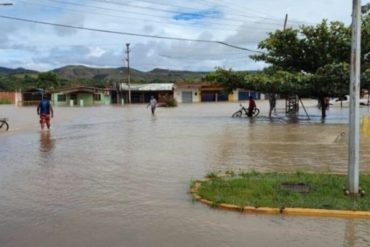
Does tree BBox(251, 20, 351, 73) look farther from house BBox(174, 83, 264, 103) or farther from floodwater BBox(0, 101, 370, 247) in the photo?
house BBox(174, 83, 264, 103)

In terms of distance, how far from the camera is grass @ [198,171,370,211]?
842 cm

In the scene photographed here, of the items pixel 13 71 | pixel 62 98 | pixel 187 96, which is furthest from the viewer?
pixel 13 71

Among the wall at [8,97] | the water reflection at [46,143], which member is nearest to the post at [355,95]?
the water reflection at [46,143]

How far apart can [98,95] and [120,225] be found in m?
89.1

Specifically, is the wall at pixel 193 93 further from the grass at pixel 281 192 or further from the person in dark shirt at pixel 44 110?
the grass at pixel 281 192

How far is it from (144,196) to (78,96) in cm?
8689

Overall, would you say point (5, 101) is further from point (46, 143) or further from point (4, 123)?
point (46, 143)

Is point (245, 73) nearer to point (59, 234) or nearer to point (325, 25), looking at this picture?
point (325, 25)

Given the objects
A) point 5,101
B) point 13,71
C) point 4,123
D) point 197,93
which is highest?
point 13,71

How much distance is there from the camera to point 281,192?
9.15 m

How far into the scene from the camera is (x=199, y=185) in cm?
1016

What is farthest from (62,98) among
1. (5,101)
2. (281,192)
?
(281,192)

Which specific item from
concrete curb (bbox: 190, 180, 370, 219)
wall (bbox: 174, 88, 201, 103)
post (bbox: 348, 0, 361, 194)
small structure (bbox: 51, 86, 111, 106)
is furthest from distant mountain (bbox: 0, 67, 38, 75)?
concrete curb (bbox: 190, 180, 370, 219)

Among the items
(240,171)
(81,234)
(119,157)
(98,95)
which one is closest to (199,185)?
(240,171)
